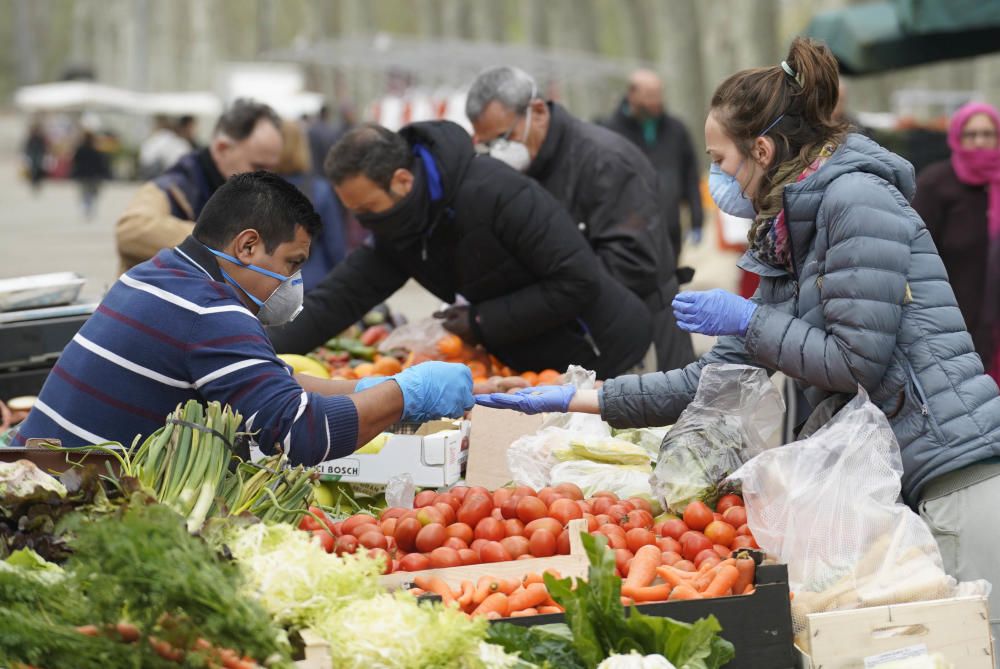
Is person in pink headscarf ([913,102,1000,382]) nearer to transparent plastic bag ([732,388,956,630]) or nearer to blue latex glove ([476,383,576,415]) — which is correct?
blue latex glove ([476,383,576,415])

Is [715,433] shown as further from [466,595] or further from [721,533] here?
[466,595]

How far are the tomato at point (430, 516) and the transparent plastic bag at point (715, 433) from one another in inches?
25.1

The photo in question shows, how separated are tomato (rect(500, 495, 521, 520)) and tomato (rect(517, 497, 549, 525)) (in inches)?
1.3

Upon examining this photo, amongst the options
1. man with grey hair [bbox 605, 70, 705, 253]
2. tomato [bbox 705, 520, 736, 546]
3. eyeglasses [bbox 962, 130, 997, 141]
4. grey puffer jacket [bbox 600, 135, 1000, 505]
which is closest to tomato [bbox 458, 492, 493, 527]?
tomato [bbox 705, 520, 736, 546]

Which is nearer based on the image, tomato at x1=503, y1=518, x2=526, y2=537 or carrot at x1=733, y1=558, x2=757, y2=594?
carrot at x1=733, y1=558, x2=757, y2=594

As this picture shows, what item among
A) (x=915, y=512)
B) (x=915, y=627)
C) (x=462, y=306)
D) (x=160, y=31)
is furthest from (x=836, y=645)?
(x=160, y=31)

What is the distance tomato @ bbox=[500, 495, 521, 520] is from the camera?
3584 millimetres

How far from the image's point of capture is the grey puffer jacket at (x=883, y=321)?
10.2ft

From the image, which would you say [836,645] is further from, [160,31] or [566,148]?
[160,31]

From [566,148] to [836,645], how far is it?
11.0 ft

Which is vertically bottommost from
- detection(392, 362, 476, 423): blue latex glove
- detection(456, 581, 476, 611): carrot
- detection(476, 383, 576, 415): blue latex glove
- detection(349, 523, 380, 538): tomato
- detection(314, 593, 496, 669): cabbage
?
detection(456, 581, 476, 611): carrot

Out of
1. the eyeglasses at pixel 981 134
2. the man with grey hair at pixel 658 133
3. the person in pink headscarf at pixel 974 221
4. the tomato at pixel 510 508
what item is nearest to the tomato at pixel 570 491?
the tomato at pixel 510 508

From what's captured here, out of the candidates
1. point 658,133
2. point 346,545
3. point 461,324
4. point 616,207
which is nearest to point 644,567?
point 346,545

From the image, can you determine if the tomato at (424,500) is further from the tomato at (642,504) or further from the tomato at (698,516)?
the tomato at (698,516)
